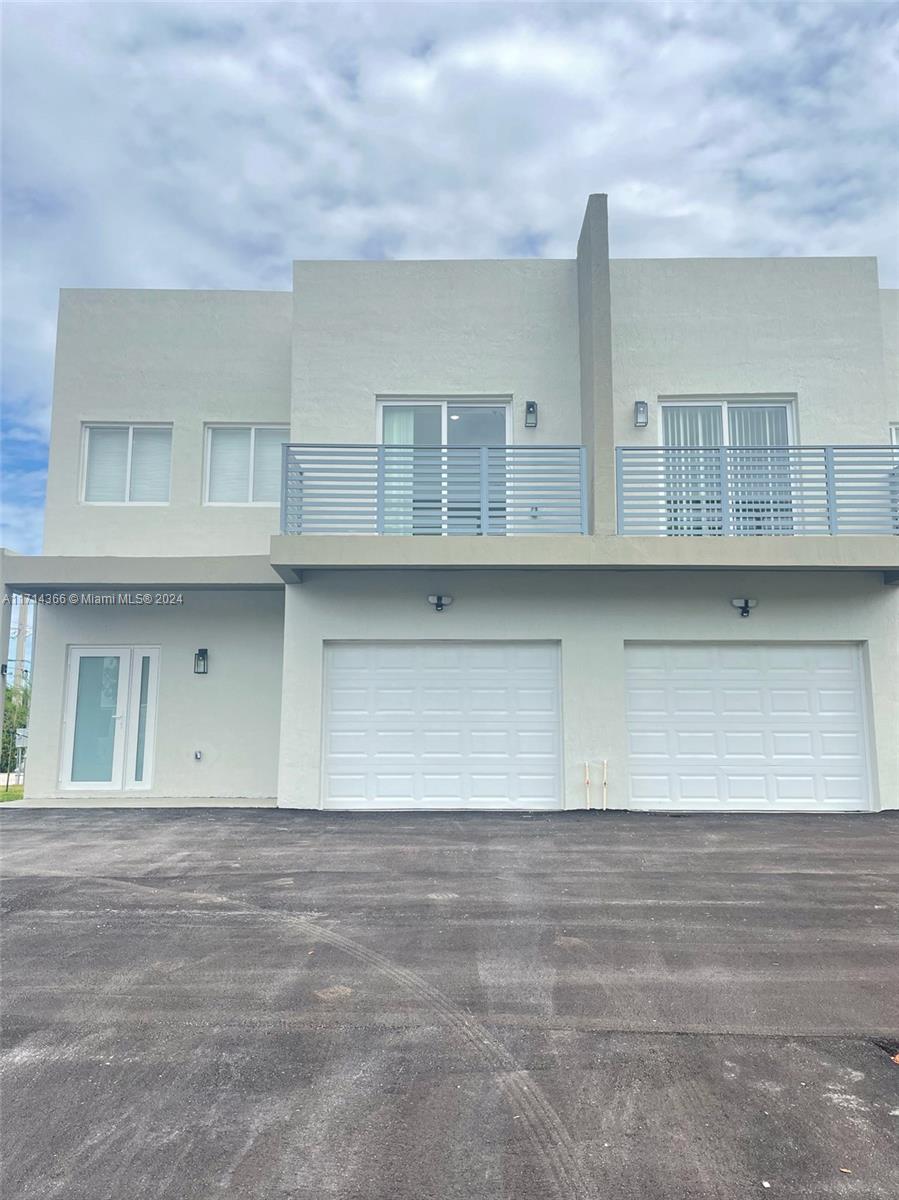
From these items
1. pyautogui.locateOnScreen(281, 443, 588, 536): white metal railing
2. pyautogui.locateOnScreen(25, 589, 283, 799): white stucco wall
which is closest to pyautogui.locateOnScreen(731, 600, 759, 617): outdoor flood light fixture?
pyautogui.locateOnScreen(281, 443, 588, 536): white metal railing

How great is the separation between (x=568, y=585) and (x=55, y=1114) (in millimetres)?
7717

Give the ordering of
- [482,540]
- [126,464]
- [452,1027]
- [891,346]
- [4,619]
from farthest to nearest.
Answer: [126,464] → [891,346] → [4,619] → [482,540] → [452,1027]

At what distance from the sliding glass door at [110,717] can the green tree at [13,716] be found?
1.10 metres

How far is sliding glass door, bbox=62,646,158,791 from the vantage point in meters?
10.9

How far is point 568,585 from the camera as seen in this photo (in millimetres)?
9602

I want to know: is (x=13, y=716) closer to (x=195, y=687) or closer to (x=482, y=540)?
(x=195, y=687)

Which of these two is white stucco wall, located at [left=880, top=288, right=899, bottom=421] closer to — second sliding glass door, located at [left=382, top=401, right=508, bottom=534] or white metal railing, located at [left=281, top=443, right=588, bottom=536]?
white metal railing, located at [left=281, top=443, right=588, bottom=536]

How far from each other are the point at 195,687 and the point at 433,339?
6336mm

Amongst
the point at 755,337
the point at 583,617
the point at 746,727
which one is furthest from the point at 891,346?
the point at 583,617

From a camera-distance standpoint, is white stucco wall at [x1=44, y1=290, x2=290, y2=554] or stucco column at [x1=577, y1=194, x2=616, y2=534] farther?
white stucco wall at [x1=44, y1=290, x2=290, y2=554]

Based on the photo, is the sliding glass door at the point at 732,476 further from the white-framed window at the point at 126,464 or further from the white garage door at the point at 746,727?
the white-framed window at the point at 126,464

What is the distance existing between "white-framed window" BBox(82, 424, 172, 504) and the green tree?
3343mm

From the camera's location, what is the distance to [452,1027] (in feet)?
12.1

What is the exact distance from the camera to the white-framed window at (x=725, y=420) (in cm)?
1050
